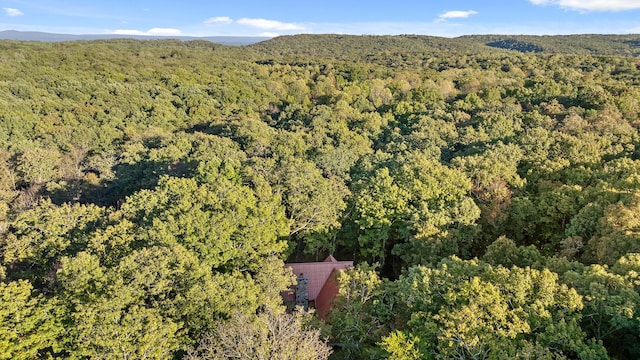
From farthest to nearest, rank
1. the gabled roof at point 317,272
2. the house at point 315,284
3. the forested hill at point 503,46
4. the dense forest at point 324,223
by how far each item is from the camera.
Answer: the forested hill at point 503,46 < the gabled roof at point 317,272 < the house at point 315,284 < the dense forest at point 324,223

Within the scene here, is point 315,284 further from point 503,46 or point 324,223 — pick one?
point 503,46

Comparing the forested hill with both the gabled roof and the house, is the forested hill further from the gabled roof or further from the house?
the house

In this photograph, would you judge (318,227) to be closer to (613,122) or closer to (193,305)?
(193,305)

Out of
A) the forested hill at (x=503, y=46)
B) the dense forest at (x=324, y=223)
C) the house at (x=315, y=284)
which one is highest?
the forested hill at (x=503, y=46)

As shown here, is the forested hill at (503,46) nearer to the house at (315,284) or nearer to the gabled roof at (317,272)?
the gabled roof at (317,272)

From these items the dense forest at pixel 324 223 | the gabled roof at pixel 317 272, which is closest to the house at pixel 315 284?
the gabled roof at pixel 317 272

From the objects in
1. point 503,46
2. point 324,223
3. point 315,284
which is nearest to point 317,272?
point 315,284

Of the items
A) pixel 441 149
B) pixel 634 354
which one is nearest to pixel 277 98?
pixel 441 149
